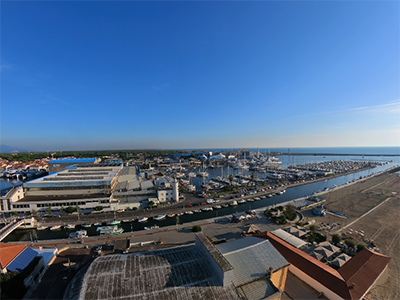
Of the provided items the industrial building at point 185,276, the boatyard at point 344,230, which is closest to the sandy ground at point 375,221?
the boatyard at point 344,230

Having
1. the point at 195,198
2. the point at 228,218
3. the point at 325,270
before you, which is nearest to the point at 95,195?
the point at 195,198

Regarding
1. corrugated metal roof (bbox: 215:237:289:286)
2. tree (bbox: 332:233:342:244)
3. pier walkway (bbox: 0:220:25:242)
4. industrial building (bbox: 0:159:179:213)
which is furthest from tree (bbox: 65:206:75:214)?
tree (bbox: 332:233:342:244)

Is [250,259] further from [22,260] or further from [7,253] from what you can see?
[7,253]

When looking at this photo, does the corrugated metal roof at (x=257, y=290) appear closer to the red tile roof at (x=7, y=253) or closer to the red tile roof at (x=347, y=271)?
the red tile roof at (x=347, y=271)

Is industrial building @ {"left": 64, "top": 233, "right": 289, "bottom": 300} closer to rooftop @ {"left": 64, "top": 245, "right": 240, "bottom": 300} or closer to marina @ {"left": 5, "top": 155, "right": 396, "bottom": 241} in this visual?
rooftop @ {"left": 64, "top": 245, "right": 240, "bottom": 300}

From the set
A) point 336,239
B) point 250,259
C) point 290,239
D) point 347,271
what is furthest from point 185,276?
point 336,239

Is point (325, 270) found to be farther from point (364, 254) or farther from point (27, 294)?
point (27, 294)
